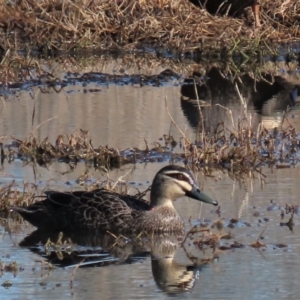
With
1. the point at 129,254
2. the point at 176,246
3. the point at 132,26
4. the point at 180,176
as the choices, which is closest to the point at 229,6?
the point at 132,26

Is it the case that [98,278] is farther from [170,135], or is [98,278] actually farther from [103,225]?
[170,135]

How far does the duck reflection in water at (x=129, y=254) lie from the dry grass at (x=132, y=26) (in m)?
10.1

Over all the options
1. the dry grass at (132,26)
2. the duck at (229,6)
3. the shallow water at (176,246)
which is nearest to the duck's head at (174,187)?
the shallow water at (176,246)

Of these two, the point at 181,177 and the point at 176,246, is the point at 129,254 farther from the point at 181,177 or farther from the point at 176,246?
the point at 181,177

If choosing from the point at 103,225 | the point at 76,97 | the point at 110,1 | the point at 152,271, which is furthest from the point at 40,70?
the point at 152,271

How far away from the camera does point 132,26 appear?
19.5m

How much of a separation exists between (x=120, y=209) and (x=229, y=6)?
11.1 metres

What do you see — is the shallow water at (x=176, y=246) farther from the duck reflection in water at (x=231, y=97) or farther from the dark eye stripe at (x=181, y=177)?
the dark eye stripe at (x=181, y=177)

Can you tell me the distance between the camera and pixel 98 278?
7.73m

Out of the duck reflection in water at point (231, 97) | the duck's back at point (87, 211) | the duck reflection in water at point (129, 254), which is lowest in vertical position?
the duck reflection in water at point (129, 254)

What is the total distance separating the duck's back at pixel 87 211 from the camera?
9.20 meters

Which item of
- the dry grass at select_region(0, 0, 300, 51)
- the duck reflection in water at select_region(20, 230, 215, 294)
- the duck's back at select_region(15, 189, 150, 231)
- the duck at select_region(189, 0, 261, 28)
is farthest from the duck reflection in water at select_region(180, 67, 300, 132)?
the duck reflection in water at select_region(20, 230, 215, 294)

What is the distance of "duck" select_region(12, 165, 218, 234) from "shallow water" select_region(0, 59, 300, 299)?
0.55 feet

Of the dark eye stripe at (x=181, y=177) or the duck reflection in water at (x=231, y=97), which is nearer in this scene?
the dark eye stripe at (x=181, y=177)
